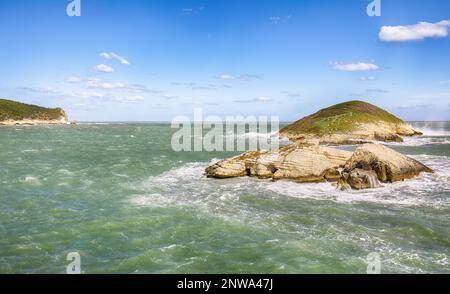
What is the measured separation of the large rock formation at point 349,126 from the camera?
7700 cm

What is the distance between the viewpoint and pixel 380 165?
29.3 metres

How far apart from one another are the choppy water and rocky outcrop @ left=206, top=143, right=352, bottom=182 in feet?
5.62

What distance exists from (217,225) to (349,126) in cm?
7046

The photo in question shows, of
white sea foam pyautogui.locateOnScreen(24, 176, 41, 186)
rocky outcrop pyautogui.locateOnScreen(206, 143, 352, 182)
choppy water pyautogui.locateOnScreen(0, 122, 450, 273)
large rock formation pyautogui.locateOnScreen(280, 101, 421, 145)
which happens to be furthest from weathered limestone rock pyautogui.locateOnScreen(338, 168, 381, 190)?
large rock formation pyautogui.locateOnScreen(280, 101, 421, 145)

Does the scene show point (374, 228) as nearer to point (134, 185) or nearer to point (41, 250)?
point (41, 250)

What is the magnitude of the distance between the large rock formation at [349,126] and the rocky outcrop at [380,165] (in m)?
41.1

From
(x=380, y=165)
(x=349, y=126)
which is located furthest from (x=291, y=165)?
(x=349, y=126)

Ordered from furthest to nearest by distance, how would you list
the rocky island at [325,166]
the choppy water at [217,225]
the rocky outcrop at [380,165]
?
the rocky outcrop at [380,165], the rocky island at [325,166], the choppy water at [217,225]

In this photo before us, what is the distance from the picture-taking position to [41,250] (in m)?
14.6

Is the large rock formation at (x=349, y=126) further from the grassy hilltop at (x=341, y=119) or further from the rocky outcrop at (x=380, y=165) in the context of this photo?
the rocky outcrop at (x=380, y=165)

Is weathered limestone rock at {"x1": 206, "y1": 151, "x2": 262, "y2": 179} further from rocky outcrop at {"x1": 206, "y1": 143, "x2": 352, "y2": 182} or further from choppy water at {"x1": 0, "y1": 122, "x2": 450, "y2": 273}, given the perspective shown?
choppy water at {"x1": 0, "y1": 122, "x2": 450, "y2": 273}

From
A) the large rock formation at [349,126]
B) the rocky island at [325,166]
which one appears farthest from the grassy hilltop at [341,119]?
the rocky island at [325,166]

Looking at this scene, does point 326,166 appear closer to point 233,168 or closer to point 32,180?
point 233,168

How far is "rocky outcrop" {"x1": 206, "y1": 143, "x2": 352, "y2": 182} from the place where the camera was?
29.8m
